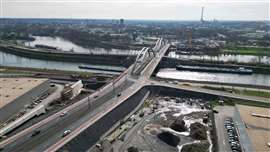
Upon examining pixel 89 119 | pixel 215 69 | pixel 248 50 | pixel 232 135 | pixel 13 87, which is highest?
pixel 248 50

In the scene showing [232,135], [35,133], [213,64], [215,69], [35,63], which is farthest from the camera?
[35,63]

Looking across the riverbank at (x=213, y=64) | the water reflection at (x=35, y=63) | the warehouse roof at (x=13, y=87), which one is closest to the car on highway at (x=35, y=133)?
the warehouse roof at (x=13, y=87)

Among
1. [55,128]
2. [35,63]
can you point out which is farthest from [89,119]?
[35,63]

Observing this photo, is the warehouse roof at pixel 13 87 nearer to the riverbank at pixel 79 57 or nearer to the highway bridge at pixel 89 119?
the highway bridge at pixel 89 119

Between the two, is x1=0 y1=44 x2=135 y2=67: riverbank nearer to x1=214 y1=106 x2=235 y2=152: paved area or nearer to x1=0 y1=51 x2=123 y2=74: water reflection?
x1=0 y1=51 x2=123 y2=74: water reflection

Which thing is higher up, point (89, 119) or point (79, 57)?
point (79, 57)

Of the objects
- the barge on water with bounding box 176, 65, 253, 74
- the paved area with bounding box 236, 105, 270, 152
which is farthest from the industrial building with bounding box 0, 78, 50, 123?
the barge on water with bounding box 176, 65, 253, 74

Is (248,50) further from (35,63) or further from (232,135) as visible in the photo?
(232,135)

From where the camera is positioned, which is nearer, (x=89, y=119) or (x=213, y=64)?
(x=89, y=119)
